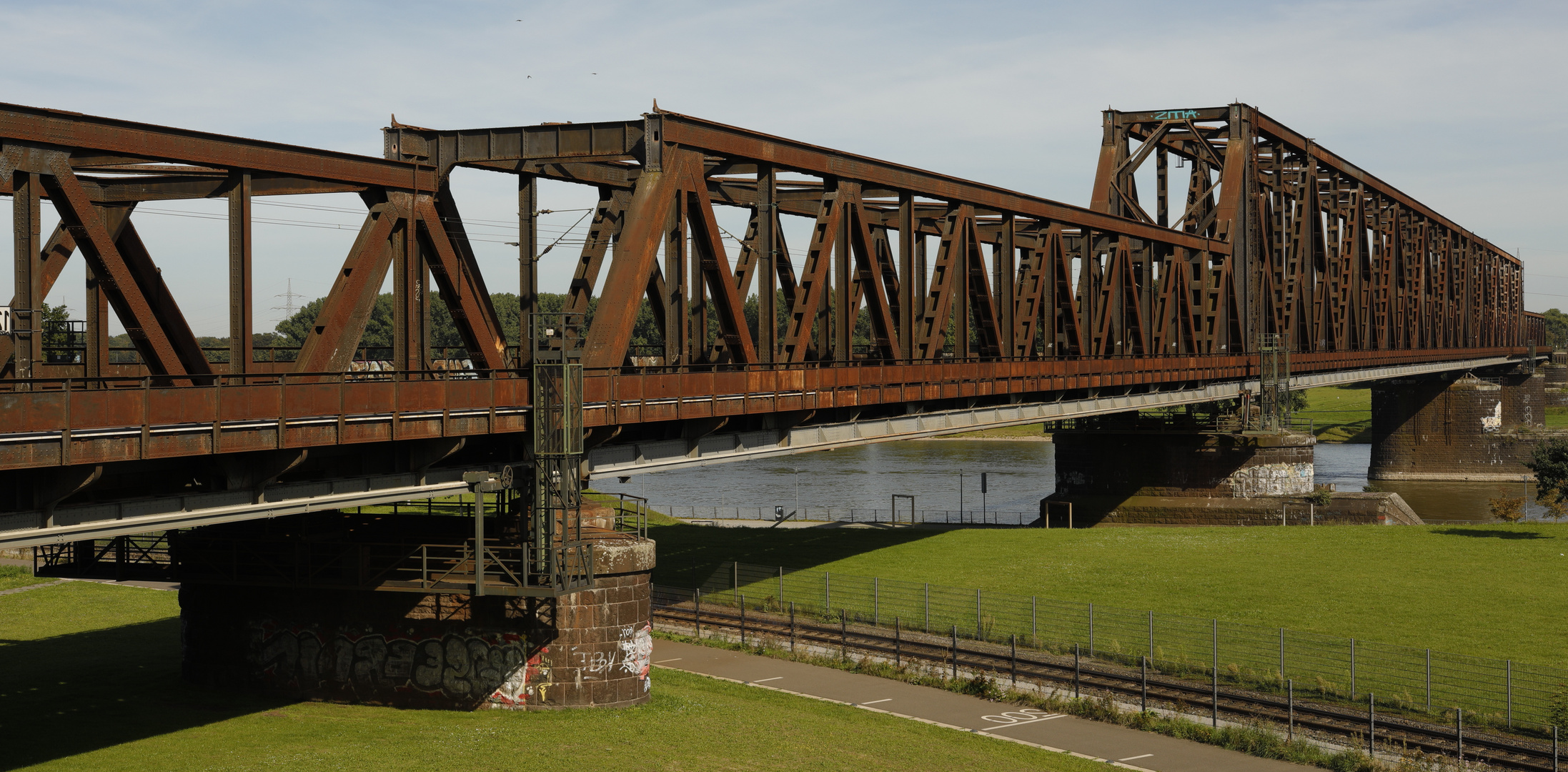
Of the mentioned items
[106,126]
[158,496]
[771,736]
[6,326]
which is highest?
[106,126]

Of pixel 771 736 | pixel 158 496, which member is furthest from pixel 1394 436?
pixel 158 496

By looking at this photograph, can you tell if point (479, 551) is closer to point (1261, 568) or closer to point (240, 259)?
point (240, 259)

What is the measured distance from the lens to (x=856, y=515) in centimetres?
7656

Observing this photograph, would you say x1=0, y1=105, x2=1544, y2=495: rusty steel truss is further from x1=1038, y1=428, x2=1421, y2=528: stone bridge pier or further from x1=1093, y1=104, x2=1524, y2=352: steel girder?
x1=1093, y1=104, x2=1524, y2=352: steel girder

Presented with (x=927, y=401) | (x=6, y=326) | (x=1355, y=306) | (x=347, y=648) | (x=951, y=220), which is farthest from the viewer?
(x=1355, y=306)

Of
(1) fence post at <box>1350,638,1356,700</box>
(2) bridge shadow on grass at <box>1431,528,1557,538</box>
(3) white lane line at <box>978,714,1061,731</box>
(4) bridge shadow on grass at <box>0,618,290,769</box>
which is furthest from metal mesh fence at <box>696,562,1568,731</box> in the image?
(2) bridge shadow on grass at <box>1431,528,1557,538</box>

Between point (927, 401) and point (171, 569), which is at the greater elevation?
point (927, 401)

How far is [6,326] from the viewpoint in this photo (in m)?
18.8

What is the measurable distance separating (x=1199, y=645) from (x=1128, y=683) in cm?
433

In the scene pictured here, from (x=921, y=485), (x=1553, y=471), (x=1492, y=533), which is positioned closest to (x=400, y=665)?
(x=1492, y=533)

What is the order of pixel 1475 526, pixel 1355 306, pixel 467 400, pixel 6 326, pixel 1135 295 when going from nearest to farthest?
pixel 6 326, pixel 467 400, pixel 1475 526, pixel 1135 295, pixel 1355 306

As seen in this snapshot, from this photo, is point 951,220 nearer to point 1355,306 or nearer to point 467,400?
point 467,400

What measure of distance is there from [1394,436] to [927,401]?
3273 inches

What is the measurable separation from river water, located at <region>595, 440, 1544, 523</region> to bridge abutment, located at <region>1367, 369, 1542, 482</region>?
2.68 m
